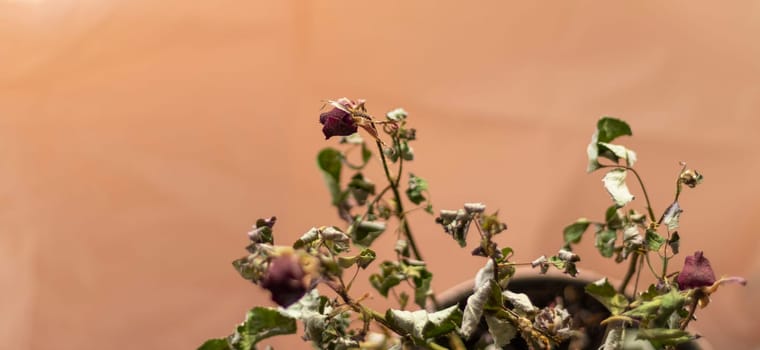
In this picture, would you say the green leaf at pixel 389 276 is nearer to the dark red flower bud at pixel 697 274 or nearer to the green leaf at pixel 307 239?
the green leaf at pixel 307 239

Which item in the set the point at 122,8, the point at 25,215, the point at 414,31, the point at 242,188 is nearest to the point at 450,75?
the point at 414,31

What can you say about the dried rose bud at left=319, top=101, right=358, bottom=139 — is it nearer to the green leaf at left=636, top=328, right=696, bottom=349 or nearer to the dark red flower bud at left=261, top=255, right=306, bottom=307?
the dark red flower bud at left=261, top=255, right=306, bottom=307

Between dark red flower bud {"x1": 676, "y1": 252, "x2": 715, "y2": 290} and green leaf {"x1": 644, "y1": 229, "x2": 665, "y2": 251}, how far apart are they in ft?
0.18

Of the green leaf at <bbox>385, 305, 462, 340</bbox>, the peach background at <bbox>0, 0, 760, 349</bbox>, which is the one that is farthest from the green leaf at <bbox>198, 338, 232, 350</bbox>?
the peach background at <bbox>0, 0, 760, 349</bbox>

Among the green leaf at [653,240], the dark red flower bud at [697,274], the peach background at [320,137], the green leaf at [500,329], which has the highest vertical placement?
the peach background at [320,137]

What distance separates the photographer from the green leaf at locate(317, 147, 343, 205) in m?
0.71

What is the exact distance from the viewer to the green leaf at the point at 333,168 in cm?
71

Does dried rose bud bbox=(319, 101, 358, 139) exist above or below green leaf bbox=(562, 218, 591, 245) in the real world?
above

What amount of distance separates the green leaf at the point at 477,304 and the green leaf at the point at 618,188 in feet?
0.38

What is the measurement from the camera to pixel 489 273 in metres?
0.57

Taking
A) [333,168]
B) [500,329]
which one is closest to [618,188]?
[500,329]

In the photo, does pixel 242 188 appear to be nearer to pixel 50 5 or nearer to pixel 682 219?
pixel 50 5

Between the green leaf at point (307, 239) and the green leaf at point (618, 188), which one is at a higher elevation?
the green leaf at point (307, 239)

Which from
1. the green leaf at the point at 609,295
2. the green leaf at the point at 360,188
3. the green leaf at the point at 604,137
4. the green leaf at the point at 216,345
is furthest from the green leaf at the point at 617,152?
the green leaf at the point at 216,345
